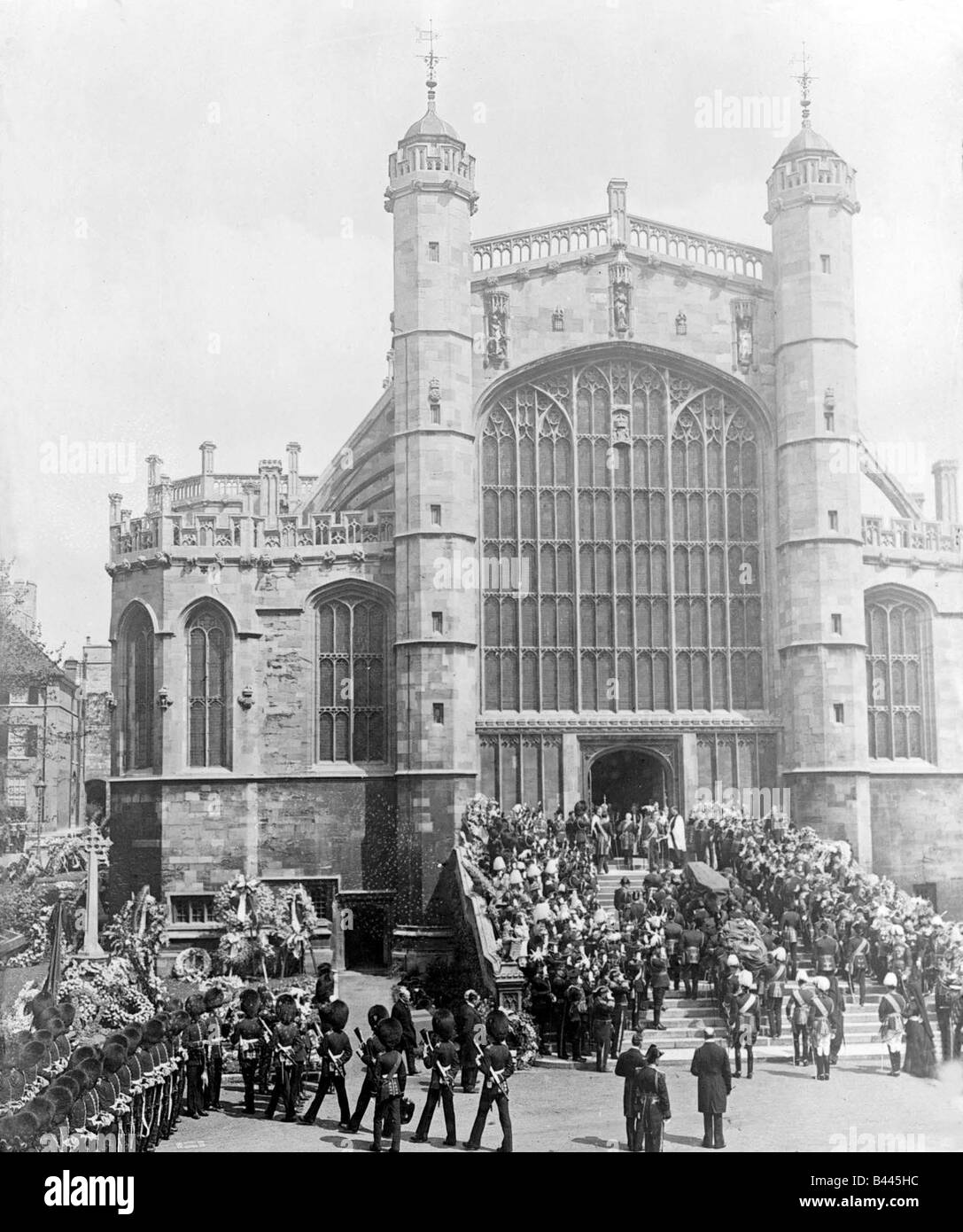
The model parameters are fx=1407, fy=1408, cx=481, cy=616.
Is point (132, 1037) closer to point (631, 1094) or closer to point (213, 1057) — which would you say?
point (213, 1057)

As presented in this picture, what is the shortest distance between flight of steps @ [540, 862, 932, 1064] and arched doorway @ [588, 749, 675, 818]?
11851 mm

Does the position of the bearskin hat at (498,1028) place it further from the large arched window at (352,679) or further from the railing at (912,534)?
the railing at (912,534)

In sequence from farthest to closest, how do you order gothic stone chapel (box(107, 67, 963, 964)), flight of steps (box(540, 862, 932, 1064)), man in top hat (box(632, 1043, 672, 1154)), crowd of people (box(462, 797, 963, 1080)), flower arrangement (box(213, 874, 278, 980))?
gothic stone chapel (box(107, 67, 963, 964)), flower arrangement (box(213, 874, 278, 980)), flight of steps (box(540, 862, 932, 1064)), crowd of people (box(462, 797, 963, 1080)), man in top hat (box(632, 1043, 672, 1154))

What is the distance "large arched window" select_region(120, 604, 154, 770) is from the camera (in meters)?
36.2

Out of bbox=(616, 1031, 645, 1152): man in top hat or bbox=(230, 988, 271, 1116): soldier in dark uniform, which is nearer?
bbox=(616, 1031, 645, 1152): man in top hat

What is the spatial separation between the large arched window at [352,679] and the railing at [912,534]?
1290cm

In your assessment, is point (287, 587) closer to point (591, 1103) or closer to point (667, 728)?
point (667, 728)

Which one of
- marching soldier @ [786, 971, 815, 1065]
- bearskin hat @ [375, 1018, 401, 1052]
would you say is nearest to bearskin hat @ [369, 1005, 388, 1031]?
bearskin hat @ [375, 1018, 401, 1052]

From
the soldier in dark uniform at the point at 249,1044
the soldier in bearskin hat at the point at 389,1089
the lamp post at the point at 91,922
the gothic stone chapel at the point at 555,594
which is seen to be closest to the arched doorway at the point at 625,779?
the gothic stone chapel at the point at 555,594

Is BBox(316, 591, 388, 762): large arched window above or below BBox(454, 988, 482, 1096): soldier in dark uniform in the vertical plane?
above

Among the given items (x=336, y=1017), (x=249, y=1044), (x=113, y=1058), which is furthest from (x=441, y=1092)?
(x=113, y=1058)

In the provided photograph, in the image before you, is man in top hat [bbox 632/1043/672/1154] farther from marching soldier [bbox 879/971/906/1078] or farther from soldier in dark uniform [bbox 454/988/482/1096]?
marching soldier [bbox 879/971/906/1078]

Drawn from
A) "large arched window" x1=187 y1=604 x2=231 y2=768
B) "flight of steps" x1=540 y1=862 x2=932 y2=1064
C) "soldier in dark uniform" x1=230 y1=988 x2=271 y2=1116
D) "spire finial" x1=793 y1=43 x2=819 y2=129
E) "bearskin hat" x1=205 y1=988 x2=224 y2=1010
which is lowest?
"flight of steps" x1=540 y1=862 x2=932 y2=1064

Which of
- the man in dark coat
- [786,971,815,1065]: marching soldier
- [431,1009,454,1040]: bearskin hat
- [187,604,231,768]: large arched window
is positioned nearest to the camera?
the man in dark coat
